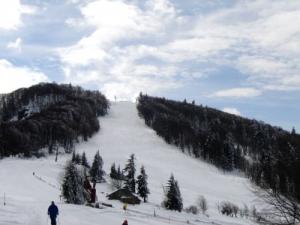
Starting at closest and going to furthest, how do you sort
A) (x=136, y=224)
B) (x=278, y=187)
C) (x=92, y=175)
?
(x=278, y=187) → (x=136, y=224) → (x=92, y=175)

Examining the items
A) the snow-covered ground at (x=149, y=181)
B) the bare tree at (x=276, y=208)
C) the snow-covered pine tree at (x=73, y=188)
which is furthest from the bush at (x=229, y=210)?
the bare tree at (x=276, y=208)

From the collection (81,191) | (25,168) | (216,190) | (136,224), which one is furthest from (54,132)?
(136,224)

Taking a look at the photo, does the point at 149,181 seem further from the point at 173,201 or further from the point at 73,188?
the point at 73,188

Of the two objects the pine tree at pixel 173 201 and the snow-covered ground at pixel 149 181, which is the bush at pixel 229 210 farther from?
the pine tree at pixel 173 201

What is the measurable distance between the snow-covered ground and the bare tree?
23084 millimetres

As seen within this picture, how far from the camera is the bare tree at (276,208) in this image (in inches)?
337

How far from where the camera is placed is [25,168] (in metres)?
120

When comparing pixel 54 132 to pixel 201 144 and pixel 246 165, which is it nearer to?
pixel 201 144

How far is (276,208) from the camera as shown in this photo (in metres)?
8.72

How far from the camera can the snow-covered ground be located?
41.4 metres

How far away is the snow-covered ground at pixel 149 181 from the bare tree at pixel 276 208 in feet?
75.7

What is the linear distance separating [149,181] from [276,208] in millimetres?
123608

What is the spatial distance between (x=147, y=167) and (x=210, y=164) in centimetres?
3824

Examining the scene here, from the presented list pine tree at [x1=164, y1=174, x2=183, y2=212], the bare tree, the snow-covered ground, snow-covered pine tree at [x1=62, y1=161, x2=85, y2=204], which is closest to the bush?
the snow-covered ground
